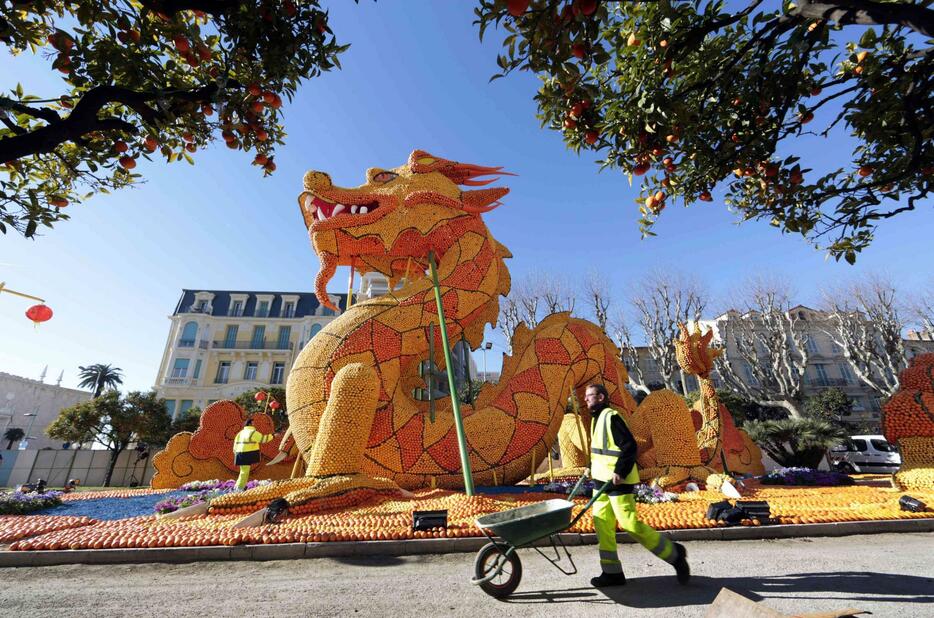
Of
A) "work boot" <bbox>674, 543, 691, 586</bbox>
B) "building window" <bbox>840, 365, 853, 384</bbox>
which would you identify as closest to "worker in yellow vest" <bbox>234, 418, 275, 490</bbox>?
"work boot" <bbox>674, 543, 691, 586</bbox>

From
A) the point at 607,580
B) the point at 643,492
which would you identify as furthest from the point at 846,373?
the point at 607,580

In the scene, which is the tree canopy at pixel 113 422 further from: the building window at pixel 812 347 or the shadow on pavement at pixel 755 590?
the building window at pixel 812 347

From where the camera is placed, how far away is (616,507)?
10.9ft

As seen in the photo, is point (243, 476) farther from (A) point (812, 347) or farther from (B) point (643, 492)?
(A) point (812, 347)

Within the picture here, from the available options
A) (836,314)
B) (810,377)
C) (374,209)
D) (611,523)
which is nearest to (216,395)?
(374,209)

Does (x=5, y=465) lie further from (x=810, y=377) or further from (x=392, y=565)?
(x=810, y=377)

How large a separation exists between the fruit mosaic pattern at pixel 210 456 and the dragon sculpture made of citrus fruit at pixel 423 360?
3.91ft

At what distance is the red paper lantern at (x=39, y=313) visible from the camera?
6.54 metres

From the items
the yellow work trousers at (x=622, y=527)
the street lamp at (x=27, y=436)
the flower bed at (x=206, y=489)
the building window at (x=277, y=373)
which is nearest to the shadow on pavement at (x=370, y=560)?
the yellow work trousers at (x=622, y=527)

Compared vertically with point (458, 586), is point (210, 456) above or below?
above

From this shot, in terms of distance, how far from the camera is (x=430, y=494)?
6379mm

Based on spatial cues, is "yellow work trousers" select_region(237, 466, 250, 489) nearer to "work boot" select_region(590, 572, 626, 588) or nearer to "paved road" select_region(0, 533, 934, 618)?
"paved road" select_region(0, 533, 934, 618)

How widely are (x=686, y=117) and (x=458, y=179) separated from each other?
524cm

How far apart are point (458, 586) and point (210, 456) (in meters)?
8.06
